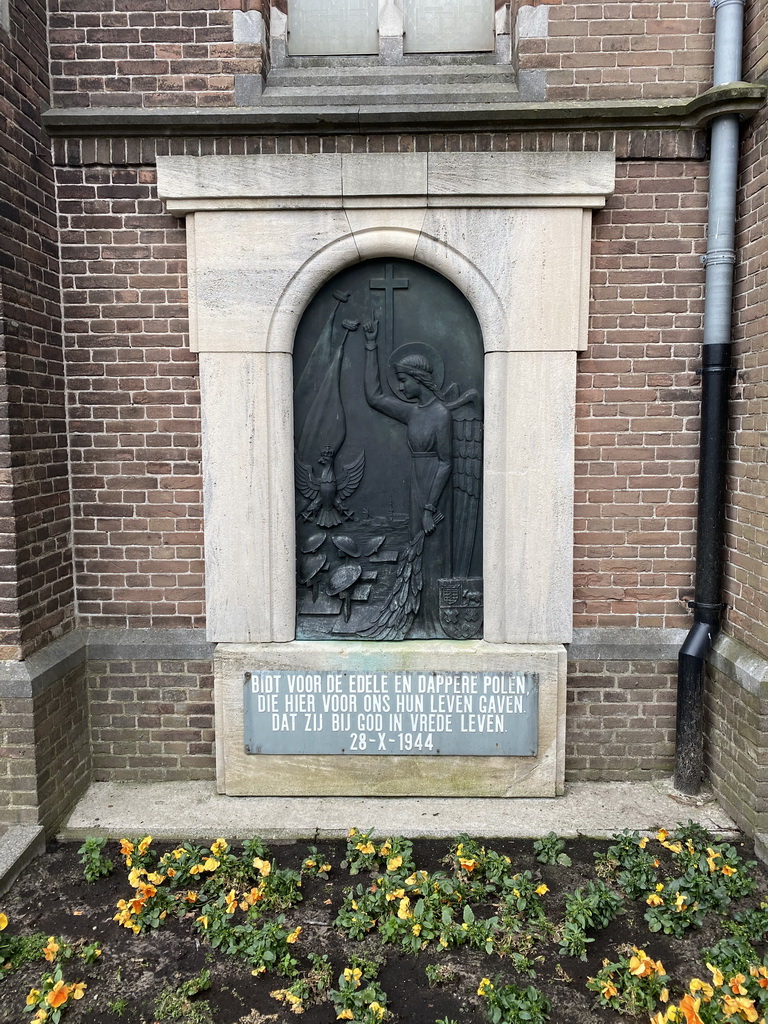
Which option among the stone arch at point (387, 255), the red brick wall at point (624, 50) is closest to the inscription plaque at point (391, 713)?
the stone arch at point (387, 255)

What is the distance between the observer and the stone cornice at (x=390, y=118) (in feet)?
12.2

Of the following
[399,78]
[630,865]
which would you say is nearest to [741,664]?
[630,865]

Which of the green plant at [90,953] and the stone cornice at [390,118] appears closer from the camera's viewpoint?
the green plant at [90,953]

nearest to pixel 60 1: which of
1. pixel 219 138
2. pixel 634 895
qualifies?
pixel 219 138

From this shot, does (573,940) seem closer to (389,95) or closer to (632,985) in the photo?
(632,985)

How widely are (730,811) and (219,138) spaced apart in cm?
476

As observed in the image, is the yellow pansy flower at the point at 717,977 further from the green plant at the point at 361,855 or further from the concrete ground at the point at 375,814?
the green plant at the point at 361,855

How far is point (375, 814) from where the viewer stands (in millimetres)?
3928

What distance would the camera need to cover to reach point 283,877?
3332mm

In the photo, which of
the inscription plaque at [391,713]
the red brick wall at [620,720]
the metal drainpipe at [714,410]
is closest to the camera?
the metal drainpipe at [714,410]

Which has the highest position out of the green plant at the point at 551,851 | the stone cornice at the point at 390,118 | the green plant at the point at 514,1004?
the stone cornice at the point at 390,118

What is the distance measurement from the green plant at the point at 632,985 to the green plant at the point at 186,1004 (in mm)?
1528

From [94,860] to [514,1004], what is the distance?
216 centimetres

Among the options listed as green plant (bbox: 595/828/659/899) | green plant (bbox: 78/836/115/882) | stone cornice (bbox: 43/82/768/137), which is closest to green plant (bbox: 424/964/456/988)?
Answer: green plant (bbox: 595/828/659/899)
